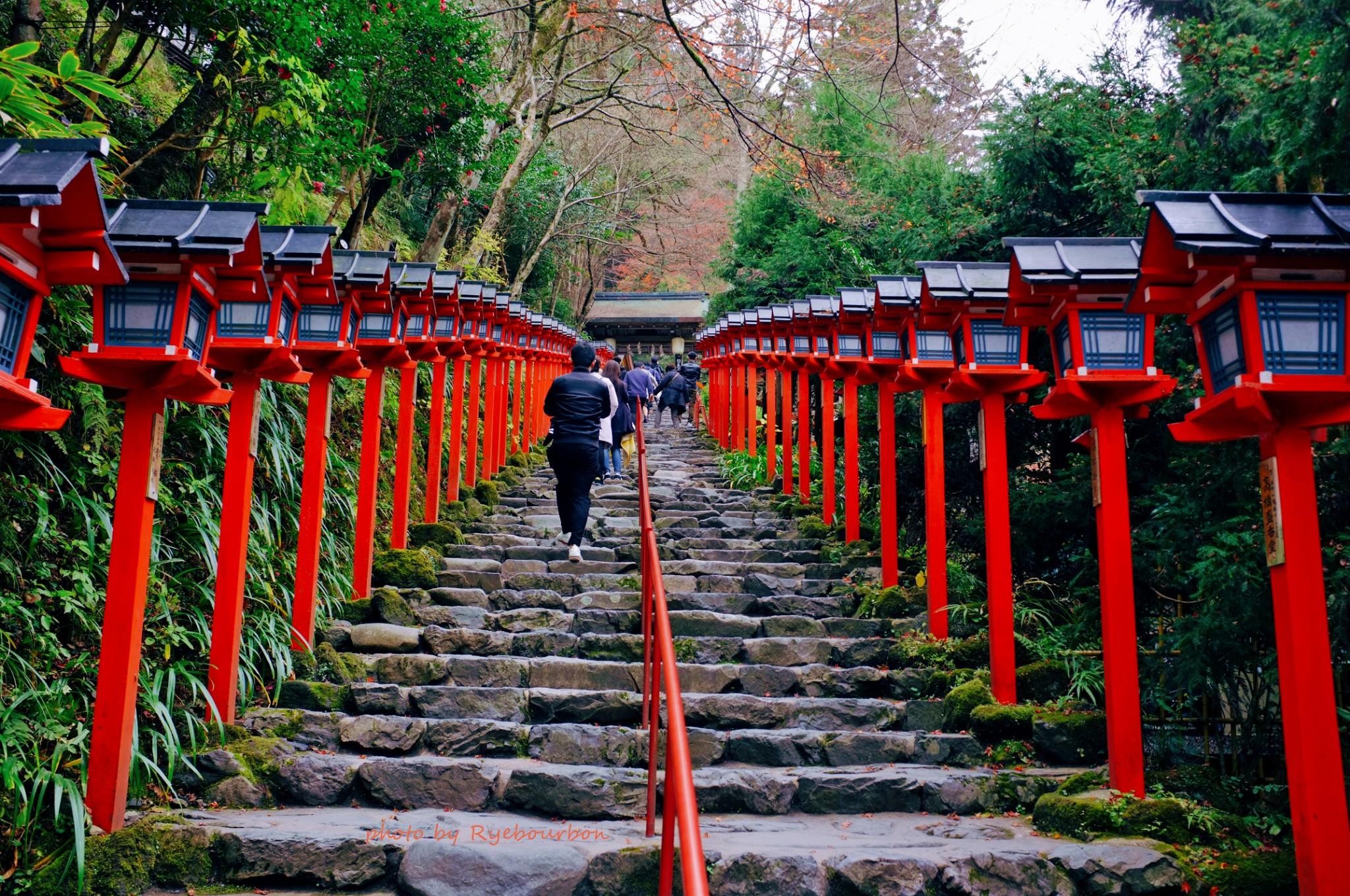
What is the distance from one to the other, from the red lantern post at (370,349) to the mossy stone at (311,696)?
1.37 m

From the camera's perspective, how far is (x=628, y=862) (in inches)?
155

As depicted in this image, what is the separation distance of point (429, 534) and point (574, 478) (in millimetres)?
1638

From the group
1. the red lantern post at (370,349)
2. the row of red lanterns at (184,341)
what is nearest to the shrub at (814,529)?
the row of red lanterns at (184,341)

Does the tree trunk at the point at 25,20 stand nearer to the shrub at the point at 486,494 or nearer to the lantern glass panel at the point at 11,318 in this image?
the lantern glass panel at the point at 11,318

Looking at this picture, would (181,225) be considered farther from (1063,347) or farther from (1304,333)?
(1304,333)

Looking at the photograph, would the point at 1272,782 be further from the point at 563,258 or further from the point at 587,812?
the point at 563,258

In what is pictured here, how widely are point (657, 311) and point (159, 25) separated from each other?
28.7 metres

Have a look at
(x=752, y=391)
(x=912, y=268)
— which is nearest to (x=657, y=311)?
(x=752, y=391)

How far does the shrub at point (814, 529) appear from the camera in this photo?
9602 millimetres

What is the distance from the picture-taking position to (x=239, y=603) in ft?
17.3

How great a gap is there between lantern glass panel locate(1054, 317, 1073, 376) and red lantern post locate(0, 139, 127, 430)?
4370 millimetres

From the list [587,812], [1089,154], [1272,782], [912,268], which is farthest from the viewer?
[912,268]

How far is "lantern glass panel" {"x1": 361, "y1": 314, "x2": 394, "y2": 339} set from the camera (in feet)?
24.8

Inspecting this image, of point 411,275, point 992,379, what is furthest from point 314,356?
point 992,379
